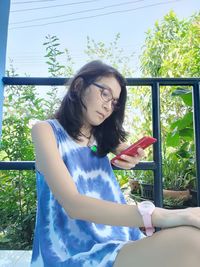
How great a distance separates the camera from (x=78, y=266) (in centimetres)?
70

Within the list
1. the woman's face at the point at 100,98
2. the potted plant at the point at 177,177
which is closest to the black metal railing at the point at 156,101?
the woman's face at the point at 100,98

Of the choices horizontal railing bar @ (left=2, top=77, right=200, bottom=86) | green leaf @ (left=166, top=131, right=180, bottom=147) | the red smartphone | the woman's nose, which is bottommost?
the red smartphone

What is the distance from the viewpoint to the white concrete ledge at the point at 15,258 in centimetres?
123

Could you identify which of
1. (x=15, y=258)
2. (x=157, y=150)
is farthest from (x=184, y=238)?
(x=15, y=258)

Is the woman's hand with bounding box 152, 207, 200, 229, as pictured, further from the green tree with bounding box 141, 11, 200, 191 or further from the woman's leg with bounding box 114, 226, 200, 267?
the green tree with bounding box 141, 11, 200, 191

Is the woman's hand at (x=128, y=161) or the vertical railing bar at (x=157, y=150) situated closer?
the woman's hand at (x=128, y=161)

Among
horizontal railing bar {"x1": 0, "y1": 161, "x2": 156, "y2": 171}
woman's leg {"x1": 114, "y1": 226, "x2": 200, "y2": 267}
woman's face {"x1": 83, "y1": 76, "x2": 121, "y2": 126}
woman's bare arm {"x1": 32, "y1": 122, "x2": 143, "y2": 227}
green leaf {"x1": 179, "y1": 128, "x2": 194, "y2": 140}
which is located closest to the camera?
woman's leg {"x1": 114, "y1": 226, "x2": 200, "y2": 267}

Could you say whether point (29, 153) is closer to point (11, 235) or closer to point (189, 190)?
point (11, 235)

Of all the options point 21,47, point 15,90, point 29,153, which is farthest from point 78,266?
point 21,47

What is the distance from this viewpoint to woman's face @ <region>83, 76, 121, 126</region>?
94 centimetres

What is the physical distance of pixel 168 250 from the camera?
0.57m

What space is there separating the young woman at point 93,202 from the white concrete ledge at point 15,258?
44 centimetres

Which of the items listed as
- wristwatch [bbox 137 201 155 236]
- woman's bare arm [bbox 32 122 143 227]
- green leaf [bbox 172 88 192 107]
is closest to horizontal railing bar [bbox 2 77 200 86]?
green leaf [bbox 172 88 192 107]

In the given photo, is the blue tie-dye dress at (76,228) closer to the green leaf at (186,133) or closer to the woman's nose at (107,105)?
the woman's nose at (107,105)
